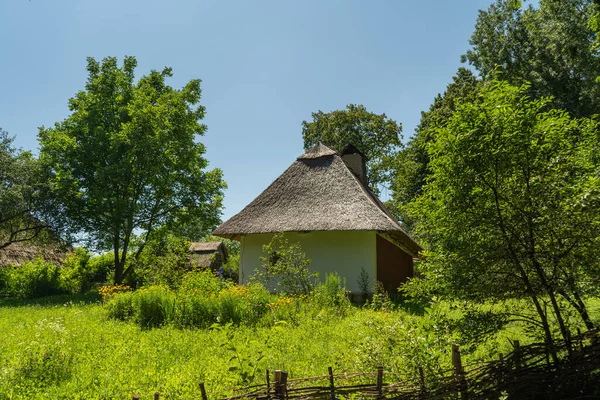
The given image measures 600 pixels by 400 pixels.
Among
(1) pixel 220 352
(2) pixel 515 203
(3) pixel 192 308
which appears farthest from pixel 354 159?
(2) pixel 515 203

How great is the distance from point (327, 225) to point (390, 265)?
352cm

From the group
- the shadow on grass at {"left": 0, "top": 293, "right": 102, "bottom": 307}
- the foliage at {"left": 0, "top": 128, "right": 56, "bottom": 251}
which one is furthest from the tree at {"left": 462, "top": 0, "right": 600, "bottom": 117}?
the foliage at {"left": 0, "top": 128, "right": 56, "bottom": 251}

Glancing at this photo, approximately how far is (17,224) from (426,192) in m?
21.6

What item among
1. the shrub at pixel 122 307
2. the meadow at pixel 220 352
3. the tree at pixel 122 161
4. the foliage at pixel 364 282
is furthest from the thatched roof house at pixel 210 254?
the meadow at pixel 220 352

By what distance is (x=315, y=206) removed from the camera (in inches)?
534

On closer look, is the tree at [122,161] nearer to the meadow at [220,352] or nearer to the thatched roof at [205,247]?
the meadow at [220,352]

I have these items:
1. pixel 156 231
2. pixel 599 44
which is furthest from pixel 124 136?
pixel 599 44

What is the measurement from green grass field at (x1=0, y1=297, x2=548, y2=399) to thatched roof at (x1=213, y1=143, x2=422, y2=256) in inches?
199

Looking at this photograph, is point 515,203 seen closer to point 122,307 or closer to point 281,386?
point 281,386

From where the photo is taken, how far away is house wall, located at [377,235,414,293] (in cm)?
1318

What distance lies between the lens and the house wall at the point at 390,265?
13.2m

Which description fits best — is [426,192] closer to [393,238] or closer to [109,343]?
[109,343]

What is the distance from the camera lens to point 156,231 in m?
19.7

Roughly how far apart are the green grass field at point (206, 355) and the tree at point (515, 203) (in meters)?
0.57
